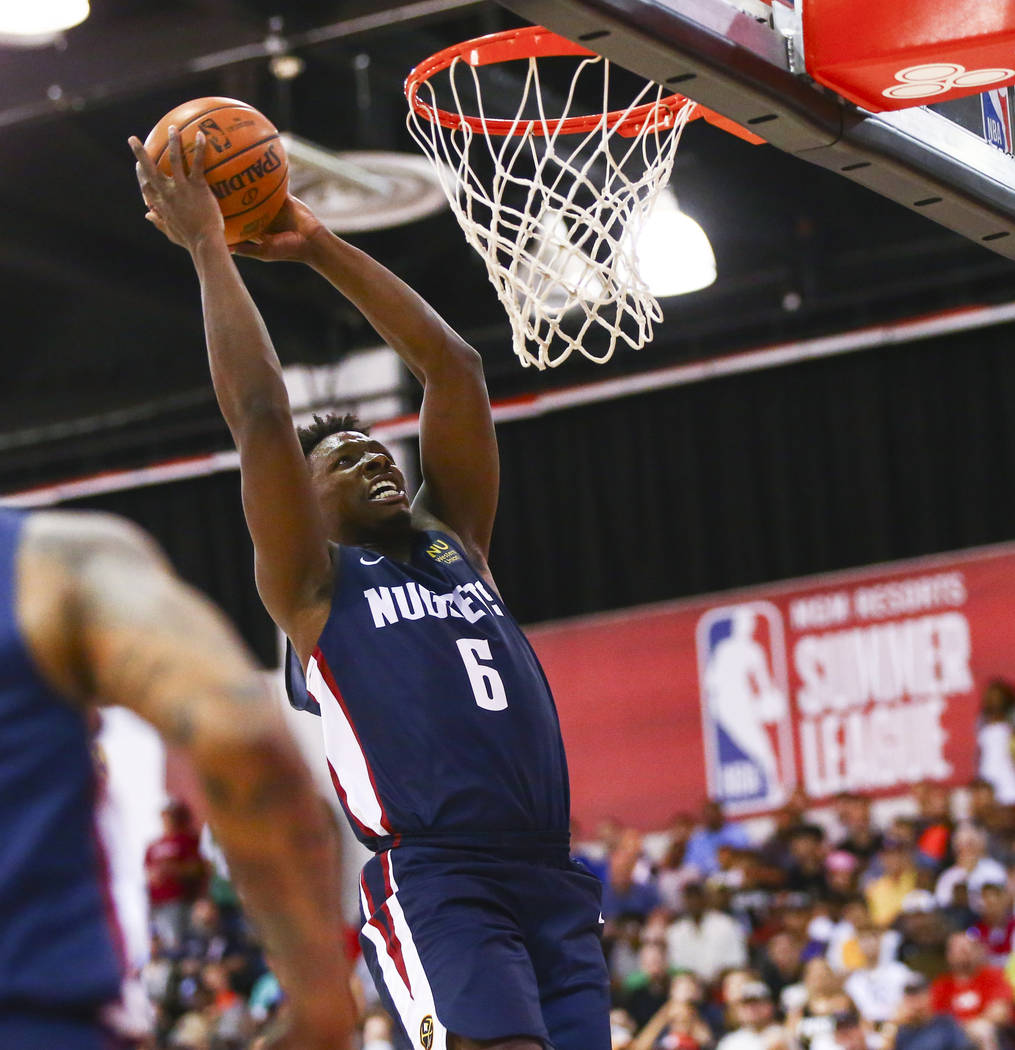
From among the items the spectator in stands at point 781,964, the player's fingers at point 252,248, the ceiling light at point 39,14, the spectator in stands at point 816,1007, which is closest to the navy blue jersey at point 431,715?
the player's fingers at point 252,248

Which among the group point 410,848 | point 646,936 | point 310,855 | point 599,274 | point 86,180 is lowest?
point 646,936

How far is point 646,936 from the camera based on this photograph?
12180mm

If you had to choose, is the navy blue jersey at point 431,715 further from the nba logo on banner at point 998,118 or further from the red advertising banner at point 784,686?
the red advertising banner at point 784,686

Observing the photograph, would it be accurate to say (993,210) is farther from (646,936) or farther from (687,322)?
(687,322)

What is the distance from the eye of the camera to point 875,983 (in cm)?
1056

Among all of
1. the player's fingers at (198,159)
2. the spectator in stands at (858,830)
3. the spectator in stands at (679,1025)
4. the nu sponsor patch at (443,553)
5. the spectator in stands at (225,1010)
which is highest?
the player's fingers at (198,159)

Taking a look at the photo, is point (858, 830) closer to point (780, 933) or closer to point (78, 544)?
point (780, 933)

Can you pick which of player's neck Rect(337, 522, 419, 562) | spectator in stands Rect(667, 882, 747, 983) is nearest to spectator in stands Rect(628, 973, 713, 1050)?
spectator in stands Rect(667, 882, 747, 983)

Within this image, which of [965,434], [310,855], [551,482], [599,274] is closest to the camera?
[310,855]

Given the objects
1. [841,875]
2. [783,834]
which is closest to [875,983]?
[841,875]

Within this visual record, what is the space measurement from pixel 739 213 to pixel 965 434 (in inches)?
102

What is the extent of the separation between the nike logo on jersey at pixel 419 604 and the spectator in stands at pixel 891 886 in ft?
25.7

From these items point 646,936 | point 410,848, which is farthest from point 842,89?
point 646,936

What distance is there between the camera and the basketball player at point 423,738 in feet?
12.0
